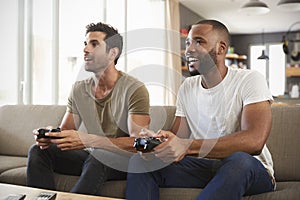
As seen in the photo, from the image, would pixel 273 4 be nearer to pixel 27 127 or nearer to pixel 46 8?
pixel 46 8

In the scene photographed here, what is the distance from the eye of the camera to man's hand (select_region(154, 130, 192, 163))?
1506mm

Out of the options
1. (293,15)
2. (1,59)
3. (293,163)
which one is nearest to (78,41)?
(1,59)

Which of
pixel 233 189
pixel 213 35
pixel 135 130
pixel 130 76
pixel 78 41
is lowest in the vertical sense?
pixel 233 189

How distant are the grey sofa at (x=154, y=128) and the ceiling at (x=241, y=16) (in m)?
3.98

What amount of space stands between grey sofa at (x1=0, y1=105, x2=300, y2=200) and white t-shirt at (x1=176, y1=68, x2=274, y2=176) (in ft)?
0.78

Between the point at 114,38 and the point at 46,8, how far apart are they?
93.3 inches

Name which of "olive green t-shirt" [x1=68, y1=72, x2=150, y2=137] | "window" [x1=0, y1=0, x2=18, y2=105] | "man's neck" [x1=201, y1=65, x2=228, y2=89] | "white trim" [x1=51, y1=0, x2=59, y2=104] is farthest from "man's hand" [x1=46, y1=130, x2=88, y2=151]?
"white trim" [x1=51, y1=0, x2=59, y2=104]

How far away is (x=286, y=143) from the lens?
198 centimetres

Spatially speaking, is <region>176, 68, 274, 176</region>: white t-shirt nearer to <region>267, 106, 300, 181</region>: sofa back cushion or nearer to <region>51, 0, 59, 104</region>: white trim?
<region>267, 106, 300, 181</region>: sofa back cushion

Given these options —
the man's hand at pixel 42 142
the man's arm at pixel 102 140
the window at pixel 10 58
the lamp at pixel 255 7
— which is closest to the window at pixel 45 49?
the window at pixel 10 58

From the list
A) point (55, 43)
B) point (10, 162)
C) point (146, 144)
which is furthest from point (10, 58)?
point (146, 144)

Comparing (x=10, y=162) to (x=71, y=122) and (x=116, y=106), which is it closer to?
(x=71, y=122)

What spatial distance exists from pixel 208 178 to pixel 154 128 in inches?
25.9

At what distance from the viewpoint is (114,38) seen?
2.23 metres
